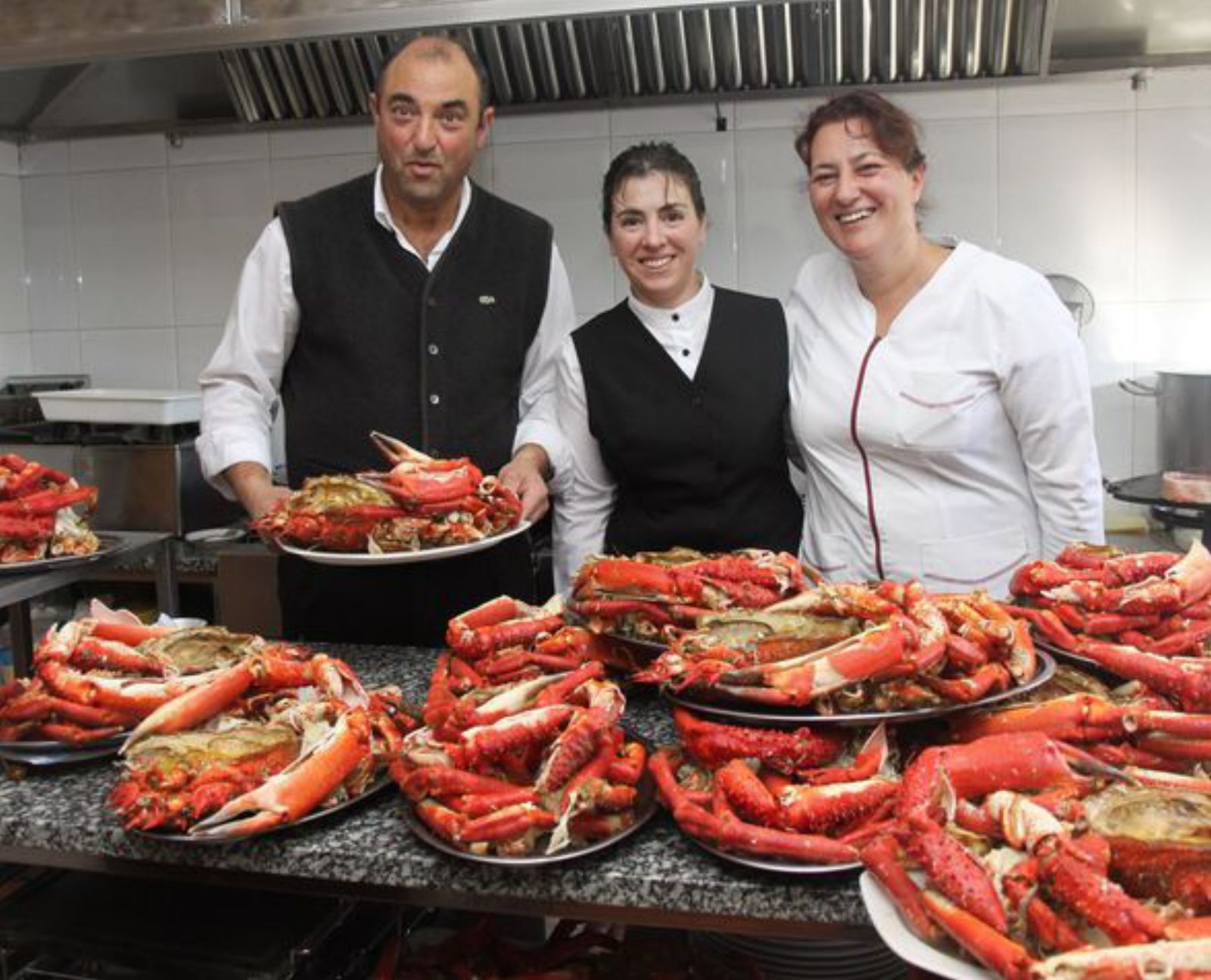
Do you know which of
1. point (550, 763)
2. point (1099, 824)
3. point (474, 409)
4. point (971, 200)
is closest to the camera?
point (1099, 824)

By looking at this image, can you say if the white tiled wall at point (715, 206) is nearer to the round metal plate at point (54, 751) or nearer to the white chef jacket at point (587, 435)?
the white chef jacket at point (587, 435)

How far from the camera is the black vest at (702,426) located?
8.89 ft

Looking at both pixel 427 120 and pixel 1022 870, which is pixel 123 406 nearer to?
pixel 427 120

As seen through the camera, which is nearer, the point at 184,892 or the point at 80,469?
the point at 184,892

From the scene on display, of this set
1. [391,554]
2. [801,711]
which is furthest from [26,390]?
[801,711]

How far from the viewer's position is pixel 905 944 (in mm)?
1114

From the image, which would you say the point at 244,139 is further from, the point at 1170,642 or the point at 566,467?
the point at 1170,642

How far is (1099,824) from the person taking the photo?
1.19 m

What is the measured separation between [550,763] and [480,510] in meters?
0.86

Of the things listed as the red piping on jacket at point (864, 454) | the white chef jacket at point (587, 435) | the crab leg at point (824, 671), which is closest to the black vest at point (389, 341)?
the white chef jacket at point (587, 435)

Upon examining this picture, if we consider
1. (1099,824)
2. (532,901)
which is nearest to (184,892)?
(532,901)

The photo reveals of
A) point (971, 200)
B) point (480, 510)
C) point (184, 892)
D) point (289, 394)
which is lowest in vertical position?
point (184, 892)

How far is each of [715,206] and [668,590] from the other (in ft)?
8.93

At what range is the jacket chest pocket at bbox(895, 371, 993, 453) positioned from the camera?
2428 millimetres
